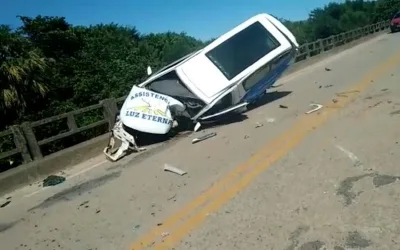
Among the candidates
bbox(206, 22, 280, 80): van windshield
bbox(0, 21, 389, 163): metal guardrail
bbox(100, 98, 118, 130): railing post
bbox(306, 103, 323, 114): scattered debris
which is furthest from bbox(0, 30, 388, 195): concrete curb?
bbox(306, 103, 323, 114): scattered debris

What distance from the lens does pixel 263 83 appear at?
1067 cm

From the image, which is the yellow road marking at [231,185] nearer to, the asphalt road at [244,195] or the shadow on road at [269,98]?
the asphalt road at [244,195]

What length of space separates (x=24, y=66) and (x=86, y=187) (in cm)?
924

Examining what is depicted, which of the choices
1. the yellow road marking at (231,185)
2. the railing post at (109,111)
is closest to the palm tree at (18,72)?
the railing post at (109,111)

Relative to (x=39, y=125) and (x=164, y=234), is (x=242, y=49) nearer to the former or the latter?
(x=39, y=125)

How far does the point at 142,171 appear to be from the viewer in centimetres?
708

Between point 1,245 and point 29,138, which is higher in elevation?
point 29,138

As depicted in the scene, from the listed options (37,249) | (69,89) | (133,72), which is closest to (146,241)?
(37,249)

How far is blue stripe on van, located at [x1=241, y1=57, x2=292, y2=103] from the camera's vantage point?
408 inches

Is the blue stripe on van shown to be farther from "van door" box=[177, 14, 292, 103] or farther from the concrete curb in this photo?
the concrete curb

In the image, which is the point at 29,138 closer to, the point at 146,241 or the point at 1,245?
the point at 1,245

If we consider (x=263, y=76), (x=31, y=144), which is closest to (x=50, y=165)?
(x=31, y=144)

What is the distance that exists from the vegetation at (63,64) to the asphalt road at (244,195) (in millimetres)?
7096

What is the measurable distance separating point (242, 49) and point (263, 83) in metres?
1.13
